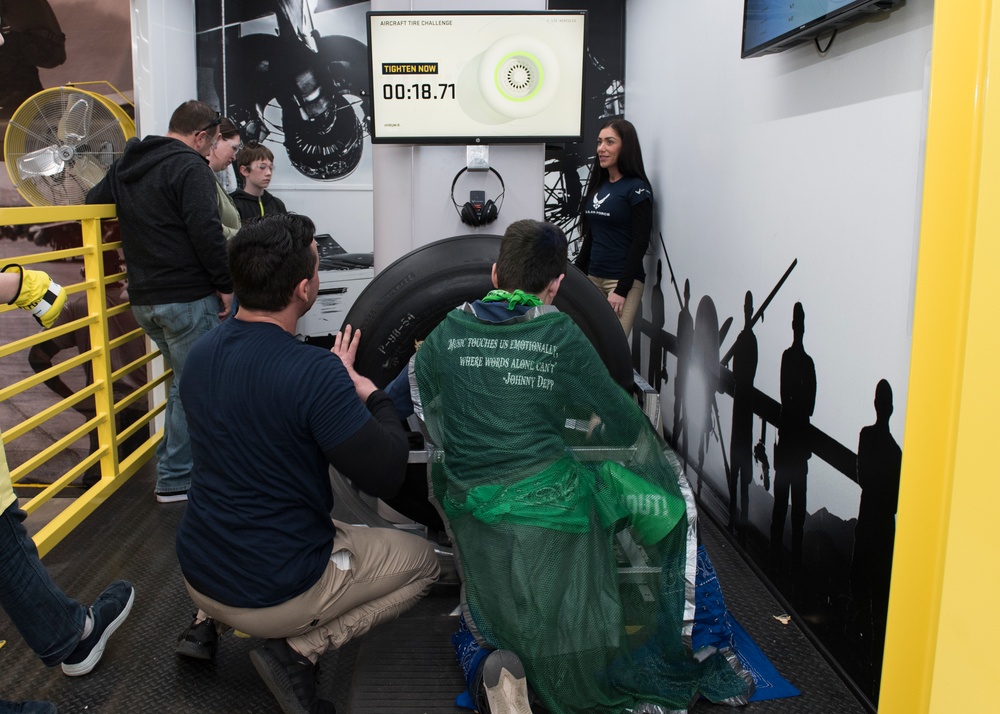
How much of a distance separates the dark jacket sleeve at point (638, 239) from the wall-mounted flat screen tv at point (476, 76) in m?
1.12

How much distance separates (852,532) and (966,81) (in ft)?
5.98

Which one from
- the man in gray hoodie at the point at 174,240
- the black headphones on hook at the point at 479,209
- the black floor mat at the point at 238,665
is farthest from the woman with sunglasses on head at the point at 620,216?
the man in gray hoodie at the point at 174,240

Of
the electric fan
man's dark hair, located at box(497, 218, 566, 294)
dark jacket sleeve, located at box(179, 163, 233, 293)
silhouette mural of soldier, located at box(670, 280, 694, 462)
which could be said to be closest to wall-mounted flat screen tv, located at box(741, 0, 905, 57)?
man's dark hair, located at box(497, 218, 566, 294)

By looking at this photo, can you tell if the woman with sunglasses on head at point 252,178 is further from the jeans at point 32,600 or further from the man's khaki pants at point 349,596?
the man's khaki pants at point 349,596

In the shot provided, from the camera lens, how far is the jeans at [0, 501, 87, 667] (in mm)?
2149

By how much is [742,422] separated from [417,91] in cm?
188

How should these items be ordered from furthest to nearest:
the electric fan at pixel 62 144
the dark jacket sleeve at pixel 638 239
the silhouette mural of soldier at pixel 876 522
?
the dark jacket sleeve at pixel 638 239 < the electric fan at pixel 62 144 < the silhouette mural of soldier at pixel 876 522

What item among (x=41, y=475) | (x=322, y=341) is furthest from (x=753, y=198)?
(x=41, y=475)

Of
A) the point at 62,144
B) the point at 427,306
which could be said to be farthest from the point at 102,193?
the point at 427,306

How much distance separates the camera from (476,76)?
3.34 meters

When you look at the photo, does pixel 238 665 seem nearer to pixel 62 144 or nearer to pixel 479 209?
pixel 479 209

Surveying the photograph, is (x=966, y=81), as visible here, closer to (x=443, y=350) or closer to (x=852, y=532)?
(x=443, y=350)

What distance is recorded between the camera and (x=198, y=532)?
6.82ft

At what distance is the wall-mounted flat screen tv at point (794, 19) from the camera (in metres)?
2.24
